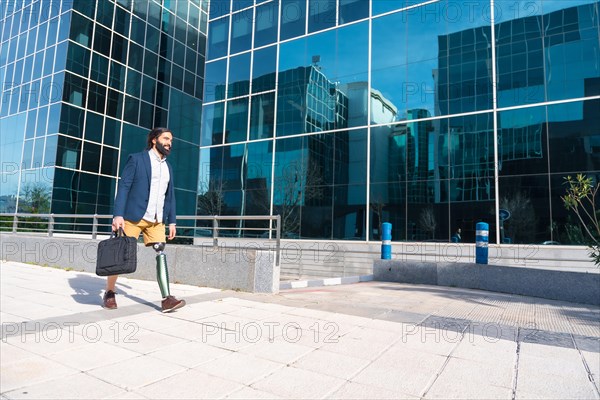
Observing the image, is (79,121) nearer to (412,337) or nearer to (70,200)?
(70,200)

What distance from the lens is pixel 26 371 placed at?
2.68 meters

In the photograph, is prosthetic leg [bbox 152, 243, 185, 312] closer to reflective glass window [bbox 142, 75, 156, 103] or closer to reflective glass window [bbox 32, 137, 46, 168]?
reflective glass window [bbox 32, 137, 46, 168]

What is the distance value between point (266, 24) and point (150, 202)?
22341 millimetres

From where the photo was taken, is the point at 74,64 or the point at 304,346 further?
the point at 74,64

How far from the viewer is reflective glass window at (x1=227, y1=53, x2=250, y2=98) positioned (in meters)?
24.5

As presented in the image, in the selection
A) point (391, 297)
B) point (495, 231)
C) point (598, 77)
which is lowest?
point (391, 297)

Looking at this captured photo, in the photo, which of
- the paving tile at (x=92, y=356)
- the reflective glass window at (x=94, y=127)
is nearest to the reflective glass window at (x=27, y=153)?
the reflective glass window at (x=94, y=127)

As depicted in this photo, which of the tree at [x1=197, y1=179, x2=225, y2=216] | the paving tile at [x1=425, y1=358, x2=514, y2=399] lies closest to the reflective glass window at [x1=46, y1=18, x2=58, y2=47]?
the tree at [x1=197, y1=179, x2=225, y2=216]

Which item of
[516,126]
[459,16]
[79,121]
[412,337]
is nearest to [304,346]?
[412,337]

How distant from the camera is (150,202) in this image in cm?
462

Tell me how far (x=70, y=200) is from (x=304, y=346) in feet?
79.2

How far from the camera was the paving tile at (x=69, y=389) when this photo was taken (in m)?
2.30

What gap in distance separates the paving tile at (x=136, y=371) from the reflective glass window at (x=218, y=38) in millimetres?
25682

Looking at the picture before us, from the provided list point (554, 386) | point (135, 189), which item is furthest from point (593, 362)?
point (135, 189)
